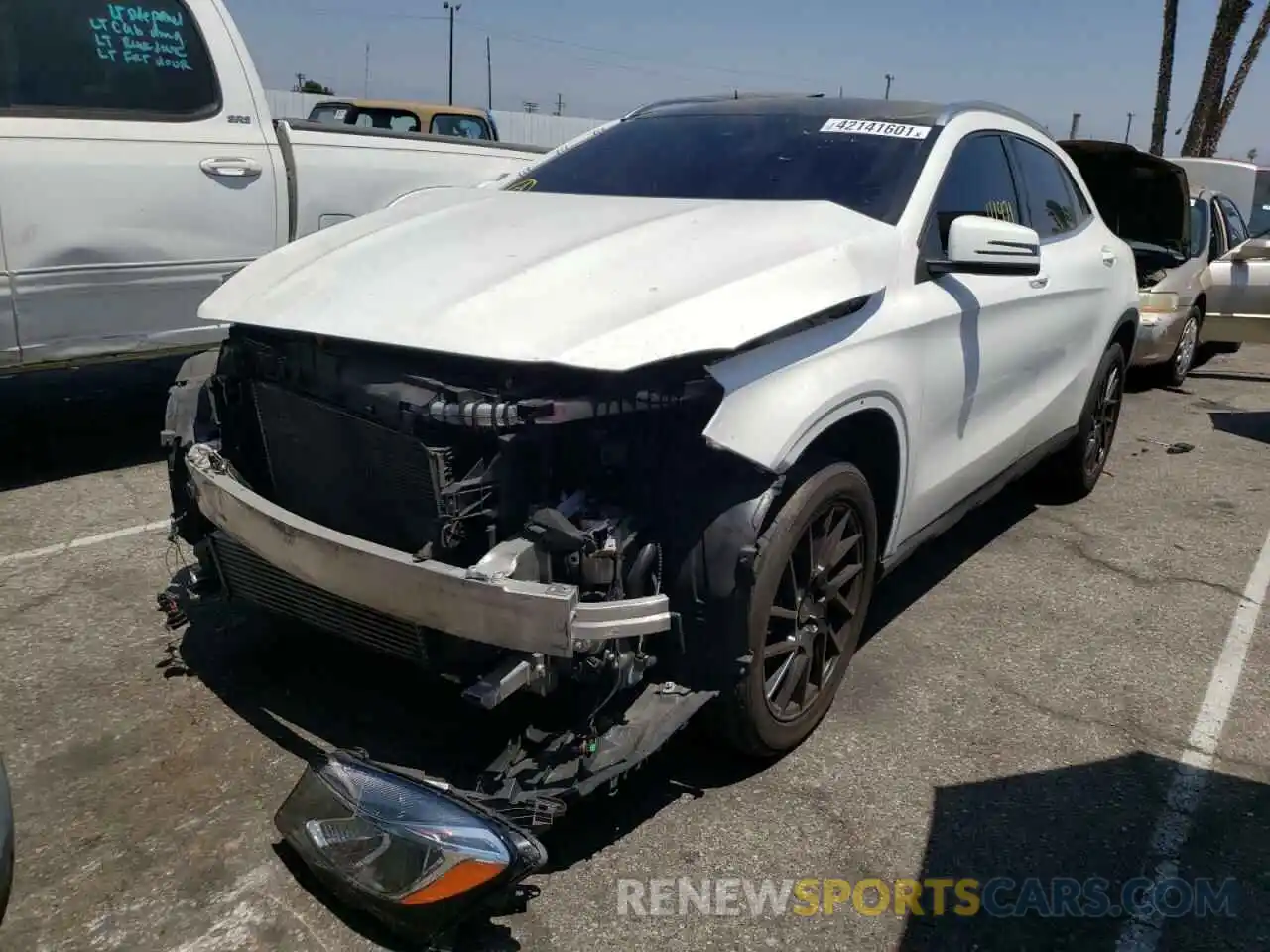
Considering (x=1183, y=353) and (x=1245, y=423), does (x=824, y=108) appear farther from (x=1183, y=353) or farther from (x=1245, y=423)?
(x=1183, y=353)

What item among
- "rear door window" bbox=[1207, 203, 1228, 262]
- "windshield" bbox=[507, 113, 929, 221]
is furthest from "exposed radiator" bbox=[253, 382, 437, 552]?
"rear door window" bbox=[1207, 203, 1228, 262]

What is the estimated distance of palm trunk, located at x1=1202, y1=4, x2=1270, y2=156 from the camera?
18625 mm

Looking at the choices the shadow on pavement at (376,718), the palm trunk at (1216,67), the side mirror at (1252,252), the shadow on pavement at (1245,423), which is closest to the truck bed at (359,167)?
the shadow on pavement at (376,718)

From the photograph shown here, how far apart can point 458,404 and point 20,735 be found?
1778 millimetres

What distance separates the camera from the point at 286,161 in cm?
548

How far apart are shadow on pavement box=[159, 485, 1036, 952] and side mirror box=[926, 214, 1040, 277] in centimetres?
168

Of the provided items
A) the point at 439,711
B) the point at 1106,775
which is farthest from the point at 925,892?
the point at 439,711

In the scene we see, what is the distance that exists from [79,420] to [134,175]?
6.44 feet

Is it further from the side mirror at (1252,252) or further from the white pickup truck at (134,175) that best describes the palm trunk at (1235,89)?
the white pickup truck at (134,175)

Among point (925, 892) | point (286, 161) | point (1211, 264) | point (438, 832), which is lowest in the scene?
point (925, 892)

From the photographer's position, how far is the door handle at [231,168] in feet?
16.8

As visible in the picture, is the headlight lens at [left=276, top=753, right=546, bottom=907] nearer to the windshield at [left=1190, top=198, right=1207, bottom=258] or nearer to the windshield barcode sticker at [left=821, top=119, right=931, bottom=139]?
the windshield barcode sticker at [left=821, top=119, right=931, bottom=139]

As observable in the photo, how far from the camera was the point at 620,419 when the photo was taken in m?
2.61

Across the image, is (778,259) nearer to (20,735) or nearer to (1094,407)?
(20,735)
